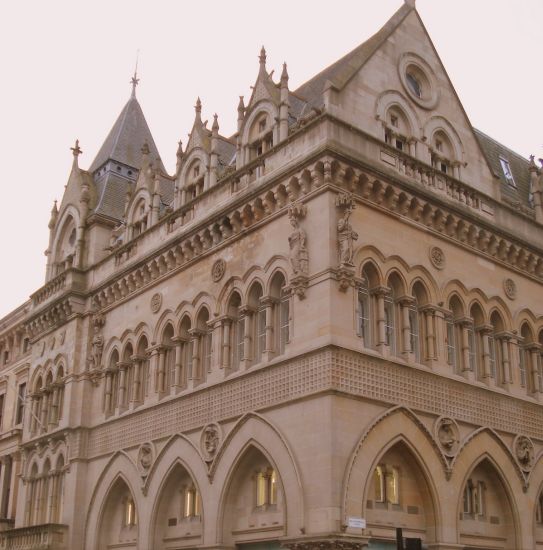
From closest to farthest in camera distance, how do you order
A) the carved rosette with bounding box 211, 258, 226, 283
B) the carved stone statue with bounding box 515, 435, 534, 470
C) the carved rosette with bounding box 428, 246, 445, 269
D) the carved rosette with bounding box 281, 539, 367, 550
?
the carved rosette with bounding box 281, 539, 367, 550, the carved rosette with bounding box 428, 246, 445, 269, the carved stone statue with bounding box 515, 435, 534, 470, the carved rosette with bounding box 211, 258, 226, 283

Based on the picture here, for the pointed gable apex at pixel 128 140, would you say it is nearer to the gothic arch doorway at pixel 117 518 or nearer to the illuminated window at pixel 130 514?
the gothic arch doorway at pixel 117 518

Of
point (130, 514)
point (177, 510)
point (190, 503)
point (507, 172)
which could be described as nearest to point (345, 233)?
point (190, 503)

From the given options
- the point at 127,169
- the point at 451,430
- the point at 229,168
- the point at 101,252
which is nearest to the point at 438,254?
the point at 451,430

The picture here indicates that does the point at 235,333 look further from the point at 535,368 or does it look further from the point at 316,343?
the point at 535,368

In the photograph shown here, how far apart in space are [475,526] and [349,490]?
5.49 m

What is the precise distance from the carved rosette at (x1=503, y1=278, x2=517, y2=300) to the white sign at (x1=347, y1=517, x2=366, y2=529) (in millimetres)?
10187

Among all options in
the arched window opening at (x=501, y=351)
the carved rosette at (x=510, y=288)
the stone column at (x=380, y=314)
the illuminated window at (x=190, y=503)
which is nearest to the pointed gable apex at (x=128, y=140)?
the illuminated window at (x=190, y=503)

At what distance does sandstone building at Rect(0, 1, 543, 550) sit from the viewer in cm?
2080

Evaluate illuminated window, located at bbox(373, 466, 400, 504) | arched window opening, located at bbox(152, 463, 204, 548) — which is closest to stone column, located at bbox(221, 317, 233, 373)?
arched window opening, located at bbox(152, 463, 204, 548)

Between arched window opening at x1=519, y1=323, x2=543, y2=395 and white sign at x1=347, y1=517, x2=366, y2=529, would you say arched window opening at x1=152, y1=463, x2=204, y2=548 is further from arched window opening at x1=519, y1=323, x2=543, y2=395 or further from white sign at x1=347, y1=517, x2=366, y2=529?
arched window opening at x1=519, y1=323, x2=543, y2=395

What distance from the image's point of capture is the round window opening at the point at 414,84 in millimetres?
26812

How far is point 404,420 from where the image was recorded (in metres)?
21.3

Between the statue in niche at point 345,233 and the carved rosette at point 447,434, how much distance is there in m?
4.96

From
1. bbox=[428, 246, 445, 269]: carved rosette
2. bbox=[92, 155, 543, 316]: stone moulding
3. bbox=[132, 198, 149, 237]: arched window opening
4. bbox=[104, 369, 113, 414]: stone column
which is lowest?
bbox=[104, 369, 113, 414]: stone column
